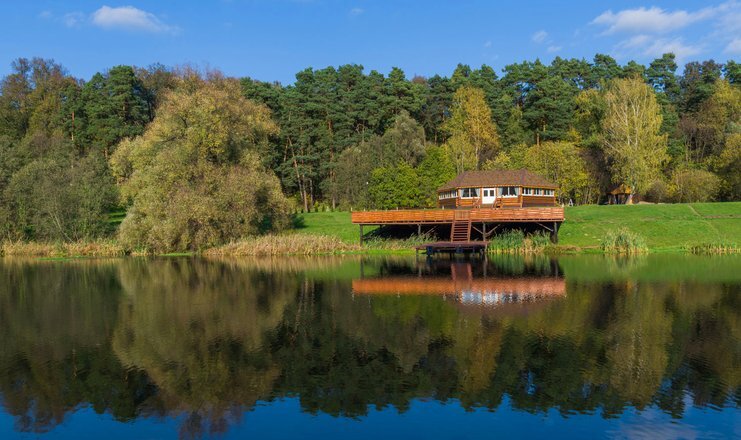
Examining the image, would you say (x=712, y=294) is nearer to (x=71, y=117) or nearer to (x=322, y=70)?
(x=322, y=70)

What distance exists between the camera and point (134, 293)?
2986cm

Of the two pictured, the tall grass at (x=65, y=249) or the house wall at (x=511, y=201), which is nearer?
the tall grass at (x=65, y=249)

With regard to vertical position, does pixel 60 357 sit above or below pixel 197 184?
below

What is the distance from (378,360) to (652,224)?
4427 cm

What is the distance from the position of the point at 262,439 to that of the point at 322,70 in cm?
8542

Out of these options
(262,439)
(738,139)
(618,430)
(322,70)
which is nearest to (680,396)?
(618,430)

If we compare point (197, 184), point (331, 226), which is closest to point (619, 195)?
point (331, 226)

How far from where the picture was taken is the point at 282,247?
50.3 m

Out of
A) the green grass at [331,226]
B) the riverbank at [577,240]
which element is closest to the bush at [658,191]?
the riverbank at [577,240]

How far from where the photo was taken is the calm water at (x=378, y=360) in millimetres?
12859

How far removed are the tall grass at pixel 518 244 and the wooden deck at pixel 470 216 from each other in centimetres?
144

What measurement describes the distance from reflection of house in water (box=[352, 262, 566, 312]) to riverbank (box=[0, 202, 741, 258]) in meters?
15.3

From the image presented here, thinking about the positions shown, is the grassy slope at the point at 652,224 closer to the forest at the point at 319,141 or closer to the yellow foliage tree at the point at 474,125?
the forest at the point at 319,141

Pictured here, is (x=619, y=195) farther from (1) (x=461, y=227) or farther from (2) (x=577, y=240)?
(1) (x=461, y=227)
